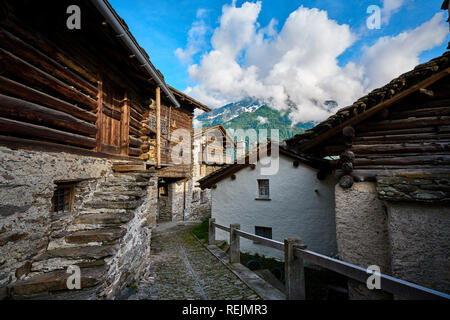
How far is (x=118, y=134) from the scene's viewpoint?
579 cm

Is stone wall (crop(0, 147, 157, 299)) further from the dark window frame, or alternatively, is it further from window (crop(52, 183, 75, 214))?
the dark window frame

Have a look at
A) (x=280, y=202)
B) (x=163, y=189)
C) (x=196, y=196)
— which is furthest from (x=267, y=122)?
(x=280, y=202)

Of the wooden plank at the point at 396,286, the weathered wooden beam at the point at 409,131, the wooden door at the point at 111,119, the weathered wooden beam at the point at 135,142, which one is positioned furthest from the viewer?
the weathered wooden beam at the point at 135,142

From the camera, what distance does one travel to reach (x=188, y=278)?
5.20 metres

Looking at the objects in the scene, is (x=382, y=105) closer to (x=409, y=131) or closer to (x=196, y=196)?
(x=409, y=131)

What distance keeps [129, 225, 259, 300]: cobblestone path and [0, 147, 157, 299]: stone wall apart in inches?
24.7

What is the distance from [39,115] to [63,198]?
1547 millimetres

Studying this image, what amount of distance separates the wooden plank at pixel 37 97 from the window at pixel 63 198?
4.51 ft

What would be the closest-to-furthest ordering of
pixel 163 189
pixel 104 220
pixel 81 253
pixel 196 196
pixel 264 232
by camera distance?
pixel 81 253
pixel 104 220
pixel 264 232
pixel 163 189
pixel 196 196

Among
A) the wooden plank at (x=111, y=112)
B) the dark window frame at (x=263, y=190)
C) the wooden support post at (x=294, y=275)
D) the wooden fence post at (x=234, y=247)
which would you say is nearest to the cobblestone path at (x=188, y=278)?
the wooden fence post at (x=234, y=247)

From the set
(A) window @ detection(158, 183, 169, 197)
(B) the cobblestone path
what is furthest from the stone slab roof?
(A) window @ detection(158, 183, 169, 197)

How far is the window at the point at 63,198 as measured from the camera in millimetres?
3729

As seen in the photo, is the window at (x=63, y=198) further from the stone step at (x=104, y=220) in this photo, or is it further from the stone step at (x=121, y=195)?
the stone step at (x=121, y=195)
